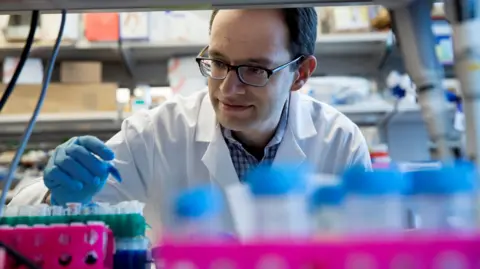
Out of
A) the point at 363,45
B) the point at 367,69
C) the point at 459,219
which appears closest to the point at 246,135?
the point at 459,219

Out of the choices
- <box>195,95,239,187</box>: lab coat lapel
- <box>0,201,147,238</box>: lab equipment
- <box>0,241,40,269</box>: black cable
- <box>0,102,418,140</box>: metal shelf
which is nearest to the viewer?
<box>0,241,40,269</box>: black cable

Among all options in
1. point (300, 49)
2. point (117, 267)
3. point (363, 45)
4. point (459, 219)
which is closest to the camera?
point (459, 219)

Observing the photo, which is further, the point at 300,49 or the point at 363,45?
the point at 363,45

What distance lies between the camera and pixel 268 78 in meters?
1.23

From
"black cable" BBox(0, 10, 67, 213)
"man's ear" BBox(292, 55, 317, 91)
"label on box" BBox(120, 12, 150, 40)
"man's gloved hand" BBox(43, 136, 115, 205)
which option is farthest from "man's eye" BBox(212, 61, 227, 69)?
"label on box" BBox(120, 12, 150, 40)

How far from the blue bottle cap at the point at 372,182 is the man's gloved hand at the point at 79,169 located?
480 millimetres

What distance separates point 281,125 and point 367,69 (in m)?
1.52

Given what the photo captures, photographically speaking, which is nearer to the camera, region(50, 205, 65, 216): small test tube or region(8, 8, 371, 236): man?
region(50, 205, 65, 216): small test tube

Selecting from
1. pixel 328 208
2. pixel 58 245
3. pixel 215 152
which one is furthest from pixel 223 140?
pixel 328 208

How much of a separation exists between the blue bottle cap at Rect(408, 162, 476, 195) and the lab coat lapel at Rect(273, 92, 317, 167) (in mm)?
869

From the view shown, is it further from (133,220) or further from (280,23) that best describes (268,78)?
(133,220)

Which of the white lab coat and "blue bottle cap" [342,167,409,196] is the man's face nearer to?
the white lab coat

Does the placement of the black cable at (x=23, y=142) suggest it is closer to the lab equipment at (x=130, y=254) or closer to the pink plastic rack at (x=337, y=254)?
the lab equipment at (x=130, y=254)

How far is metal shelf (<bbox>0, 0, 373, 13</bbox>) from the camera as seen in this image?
65 centimetres
